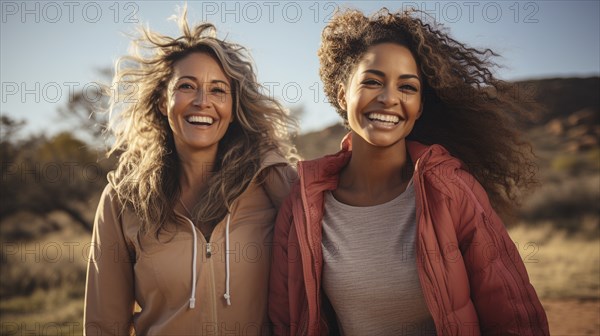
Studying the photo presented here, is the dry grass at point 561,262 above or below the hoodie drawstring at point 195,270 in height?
below

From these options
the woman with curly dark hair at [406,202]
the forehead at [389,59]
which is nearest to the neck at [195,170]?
the woman with curly dark hair at [406,202]

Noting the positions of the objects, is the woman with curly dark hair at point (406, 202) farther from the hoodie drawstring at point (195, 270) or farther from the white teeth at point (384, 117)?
the hoodie drawstring at point (195, 270)

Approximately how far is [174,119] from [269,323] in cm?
147

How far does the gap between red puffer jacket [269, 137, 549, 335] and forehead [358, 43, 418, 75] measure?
0.49 m

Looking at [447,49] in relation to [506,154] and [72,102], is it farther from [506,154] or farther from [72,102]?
[72,102]

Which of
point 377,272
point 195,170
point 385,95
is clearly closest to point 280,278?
point 377,272

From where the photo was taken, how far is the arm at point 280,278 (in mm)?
2998

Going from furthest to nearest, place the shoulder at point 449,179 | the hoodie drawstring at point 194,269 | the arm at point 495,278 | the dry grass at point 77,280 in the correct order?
1. the dry grass at point 77,280
2. the hoodie drawstring at point 194,269
3. the shoulder at point 449,179
4. the arm at point 495,278

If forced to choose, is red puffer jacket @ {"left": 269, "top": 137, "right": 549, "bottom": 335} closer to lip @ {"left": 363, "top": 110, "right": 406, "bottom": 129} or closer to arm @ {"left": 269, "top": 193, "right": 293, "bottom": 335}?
arm @ {"left": 269, "top": 193, "right": 293, "bottom": 335}

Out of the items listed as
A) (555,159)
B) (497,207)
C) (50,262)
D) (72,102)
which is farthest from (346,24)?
(555,159)

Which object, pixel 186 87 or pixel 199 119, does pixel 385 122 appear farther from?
pixel 186 87

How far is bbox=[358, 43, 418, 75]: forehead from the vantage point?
2861 millimetres

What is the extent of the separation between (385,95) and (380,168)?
472 mm

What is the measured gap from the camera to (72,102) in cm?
1609
